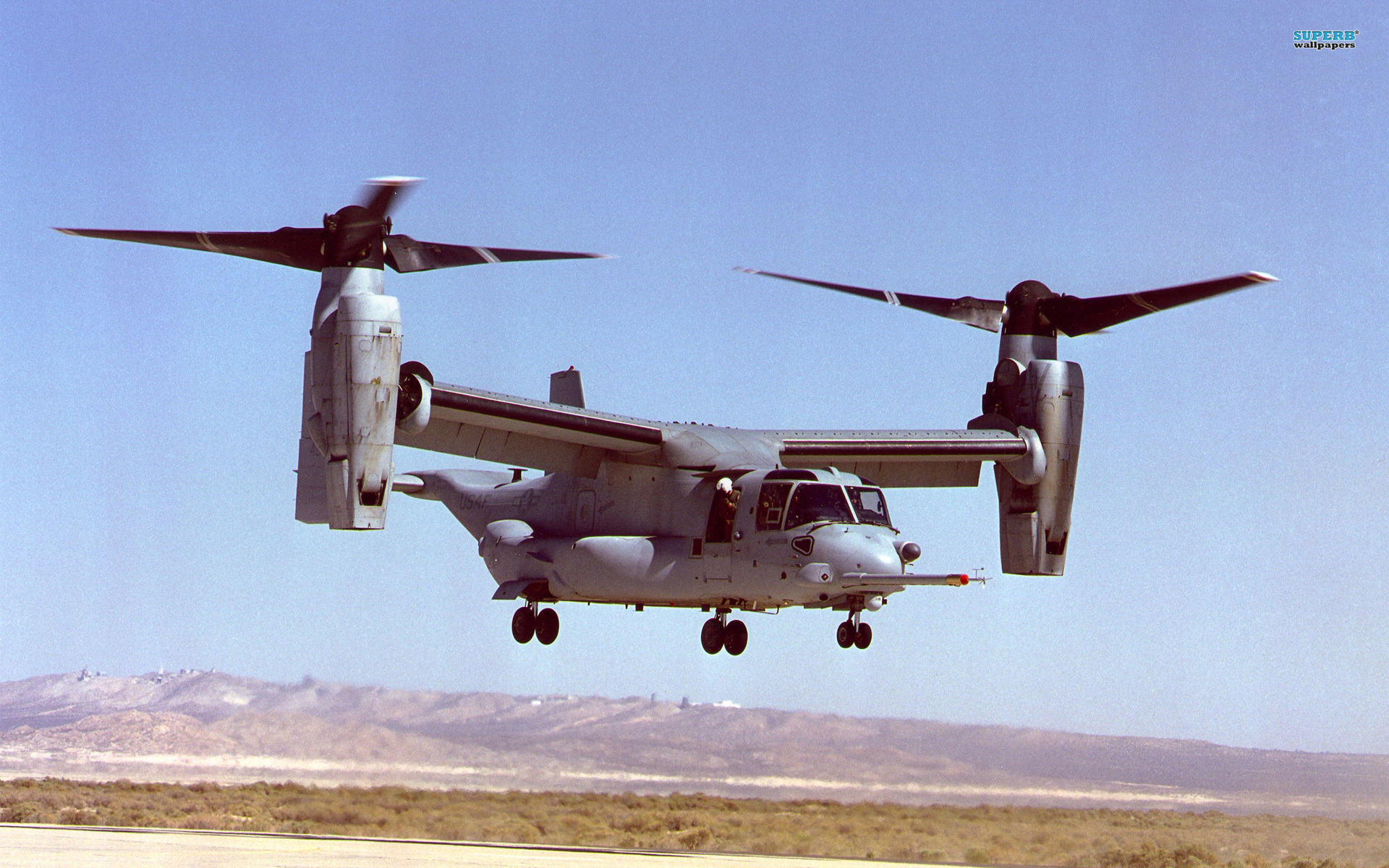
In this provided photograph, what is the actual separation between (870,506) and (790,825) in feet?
26.3

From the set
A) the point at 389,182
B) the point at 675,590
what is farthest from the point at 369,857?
the point at 389,182

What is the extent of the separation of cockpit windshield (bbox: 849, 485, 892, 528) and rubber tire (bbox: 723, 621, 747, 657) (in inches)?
153

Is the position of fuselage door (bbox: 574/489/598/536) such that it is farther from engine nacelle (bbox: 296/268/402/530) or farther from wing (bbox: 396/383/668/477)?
engine nacelle (bbox: 296/268/402/530)

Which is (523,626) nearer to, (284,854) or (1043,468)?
(284,854)

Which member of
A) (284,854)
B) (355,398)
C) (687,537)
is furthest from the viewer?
(687,537)

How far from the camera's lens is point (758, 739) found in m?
36.2

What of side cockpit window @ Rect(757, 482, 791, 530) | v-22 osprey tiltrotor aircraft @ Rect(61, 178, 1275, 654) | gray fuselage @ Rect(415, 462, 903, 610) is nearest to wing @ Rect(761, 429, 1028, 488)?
v-22 osprey tiltrotor aircraft @ Rect(61, 178, 1275, 654)

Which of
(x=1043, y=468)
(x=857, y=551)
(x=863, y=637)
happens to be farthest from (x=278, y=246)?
(x=1043, y=468)

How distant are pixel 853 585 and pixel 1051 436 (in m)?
6.69

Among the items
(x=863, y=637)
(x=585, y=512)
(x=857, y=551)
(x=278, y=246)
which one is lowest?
(x=863, y=637)

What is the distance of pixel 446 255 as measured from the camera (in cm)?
2623

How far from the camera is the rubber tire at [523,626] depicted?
31172 millimetres

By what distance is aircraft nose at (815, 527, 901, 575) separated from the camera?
25953 millimetres

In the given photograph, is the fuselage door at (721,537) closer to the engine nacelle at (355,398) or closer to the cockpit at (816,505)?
the cockpit at (816,505)
